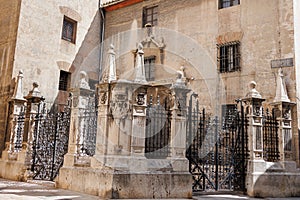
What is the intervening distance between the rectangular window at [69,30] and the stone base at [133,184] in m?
10.8

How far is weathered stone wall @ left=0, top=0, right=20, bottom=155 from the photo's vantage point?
14.2m

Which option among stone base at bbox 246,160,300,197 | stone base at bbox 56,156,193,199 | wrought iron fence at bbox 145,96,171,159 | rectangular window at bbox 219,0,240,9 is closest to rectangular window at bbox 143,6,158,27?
rectangular window at bbox 219,0,240,9

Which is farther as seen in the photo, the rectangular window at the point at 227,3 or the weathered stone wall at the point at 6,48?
the rectangular window at the point at 227,3

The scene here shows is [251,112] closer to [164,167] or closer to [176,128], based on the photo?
[176,128]

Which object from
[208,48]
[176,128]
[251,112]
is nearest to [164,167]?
[176,128]

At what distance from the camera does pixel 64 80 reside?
1694cm

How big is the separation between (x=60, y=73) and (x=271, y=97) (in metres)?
10.6

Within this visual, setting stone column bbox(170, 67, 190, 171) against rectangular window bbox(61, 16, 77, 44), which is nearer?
stone column bbox(170, 67, 190, 171)

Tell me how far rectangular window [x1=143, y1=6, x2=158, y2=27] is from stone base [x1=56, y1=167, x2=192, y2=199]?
11194mm

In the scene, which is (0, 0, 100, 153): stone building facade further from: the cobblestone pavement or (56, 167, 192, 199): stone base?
(56, 167, 192, 199): stone base

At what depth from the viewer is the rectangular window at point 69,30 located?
17.0 metres

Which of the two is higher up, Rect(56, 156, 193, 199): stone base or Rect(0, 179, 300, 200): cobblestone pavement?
Rect(56, 156, 193, 199): stone base

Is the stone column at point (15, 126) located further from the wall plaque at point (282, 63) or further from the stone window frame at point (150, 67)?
the wall plaque at point (282, 63)

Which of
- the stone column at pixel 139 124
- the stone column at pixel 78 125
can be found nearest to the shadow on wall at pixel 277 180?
the stone column at pixel 139 124
